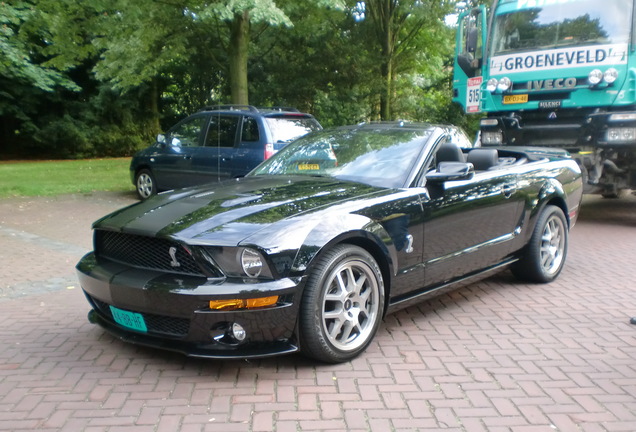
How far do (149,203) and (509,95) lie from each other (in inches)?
271

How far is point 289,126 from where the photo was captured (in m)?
10.3

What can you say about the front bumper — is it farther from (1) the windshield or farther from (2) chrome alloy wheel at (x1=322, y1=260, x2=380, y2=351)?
(1) the windshield

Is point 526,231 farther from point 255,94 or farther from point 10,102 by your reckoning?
point 10,102

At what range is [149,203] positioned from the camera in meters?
4.28

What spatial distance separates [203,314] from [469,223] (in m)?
2.32

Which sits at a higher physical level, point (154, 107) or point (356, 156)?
point (154, 107)

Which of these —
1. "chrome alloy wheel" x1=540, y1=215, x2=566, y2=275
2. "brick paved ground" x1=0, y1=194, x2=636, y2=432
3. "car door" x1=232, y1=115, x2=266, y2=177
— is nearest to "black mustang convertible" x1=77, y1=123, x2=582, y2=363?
"brick paved ground" x1=0, y1=194, x2=636, y2=432

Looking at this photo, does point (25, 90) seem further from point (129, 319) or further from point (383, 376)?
point (383, 376)

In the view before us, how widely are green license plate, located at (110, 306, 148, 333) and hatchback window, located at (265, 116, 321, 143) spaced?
6.49m

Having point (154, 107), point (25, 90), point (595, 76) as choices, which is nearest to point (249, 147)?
point (595, 76)

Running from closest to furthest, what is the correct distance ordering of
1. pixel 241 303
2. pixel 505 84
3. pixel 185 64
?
pixel 241 303 → pixel 505 84 → pixel 185 64

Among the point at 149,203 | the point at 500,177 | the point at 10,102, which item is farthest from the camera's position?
the point at 10,102

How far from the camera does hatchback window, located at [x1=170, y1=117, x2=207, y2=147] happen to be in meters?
11.2

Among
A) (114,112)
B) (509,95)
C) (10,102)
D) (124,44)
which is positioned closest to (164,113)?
(114,112)
